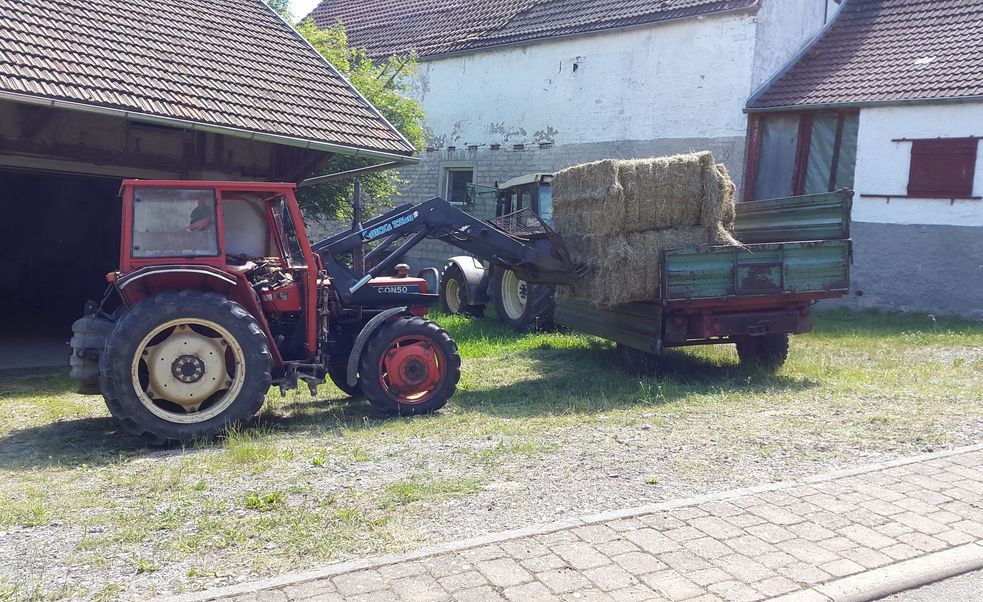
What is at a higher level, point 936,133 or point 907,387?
point 936,133

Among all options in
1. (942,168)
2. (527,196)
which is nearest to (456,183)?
(527,196)

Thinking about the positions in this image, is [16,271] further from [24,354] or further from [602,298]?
[602,298]

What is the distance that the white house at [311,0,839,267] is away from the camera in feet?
53.4

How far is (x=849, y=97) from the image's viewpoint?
1534 centimetres

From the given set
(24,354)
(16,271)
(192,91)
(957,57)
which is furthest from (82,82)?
(957,57)

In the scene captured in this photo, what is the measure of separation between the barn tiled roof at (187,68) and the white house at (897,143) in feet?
27.0

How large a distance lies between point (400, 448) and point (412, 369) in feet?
4.06

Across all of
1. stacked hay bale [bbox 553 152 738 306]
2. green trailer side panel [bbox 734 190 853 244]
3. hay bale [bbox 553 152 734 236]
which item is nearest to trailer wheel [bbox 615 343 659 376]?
stacked hay bale [bbox 553 152 738 306]

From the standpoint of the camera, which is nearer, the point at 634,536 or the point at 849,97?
the point at 634,536

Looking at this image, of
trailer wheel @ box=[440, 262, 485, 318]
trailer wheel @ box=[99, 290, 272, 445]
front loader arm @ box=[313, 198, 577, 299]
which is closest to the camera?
trailer wheel @ box=[99, 290, 272, 445]

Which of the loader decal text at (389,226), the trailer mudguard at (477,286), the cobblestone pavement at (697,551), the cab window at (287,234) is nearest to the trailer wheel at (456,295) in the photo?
the trailer mudguard at (477,286)

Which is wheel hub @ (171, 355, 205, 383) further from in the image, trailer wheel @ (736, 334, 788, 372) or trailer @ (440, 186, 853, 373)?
trailer wheel @ (736, 334, 788, 372)

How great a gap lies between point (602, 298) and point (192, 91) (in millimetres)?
5366

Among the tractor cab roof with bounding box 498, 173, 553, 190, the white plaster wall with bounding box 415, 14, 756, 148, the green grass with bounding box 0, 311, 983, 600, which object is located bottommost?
the green grass with bounding box 0, 311, 983, 600
